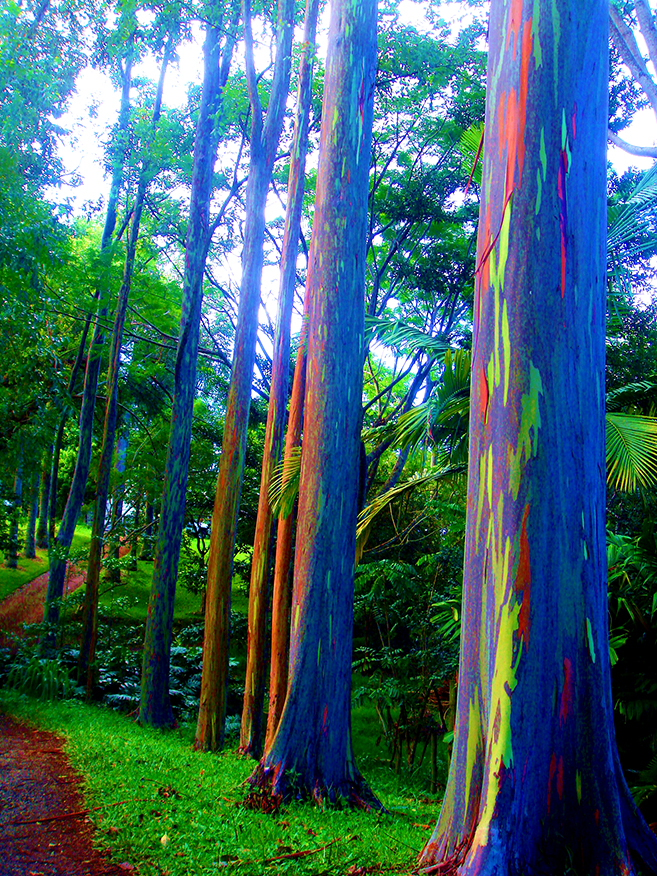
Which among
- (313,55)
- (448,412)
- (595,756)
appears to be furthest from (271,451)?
(595,756)

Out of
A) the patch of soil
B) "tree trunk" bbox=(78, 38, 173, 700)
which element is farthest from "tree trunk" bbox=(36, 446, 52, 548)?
the patch of soil

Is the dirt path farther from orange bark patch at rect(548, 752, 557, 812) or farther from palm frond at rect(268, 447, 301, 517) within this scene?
orange bark patch at rect(548, 752, 557, 812)

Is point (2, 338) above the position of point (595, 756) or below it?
above

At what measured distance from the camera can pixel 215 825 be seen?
3.83 metres

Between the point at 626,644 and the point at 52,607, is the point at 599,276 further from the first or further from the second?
the point at 52,607

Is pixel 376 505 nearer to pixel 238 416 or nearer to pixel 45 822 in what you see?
pixel 238 416

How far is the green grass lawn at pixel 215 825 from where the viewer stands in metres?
3.23

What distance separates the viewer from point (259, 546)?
8.42 meters

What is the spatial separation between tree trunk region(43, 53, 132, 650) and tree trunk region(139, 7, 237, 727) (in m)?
3.68

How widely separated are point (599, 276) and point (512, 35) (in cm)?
128

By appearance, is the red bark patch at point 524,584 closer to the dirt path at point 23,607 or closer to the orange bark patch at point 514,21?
the orange bark patch at point 514,21

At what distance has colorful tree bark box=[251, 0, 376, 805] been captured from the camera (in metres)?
4.81

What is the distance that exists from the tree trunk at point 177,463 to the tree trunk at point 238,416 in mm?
1216

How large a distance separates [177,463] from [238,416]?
1623 mm
